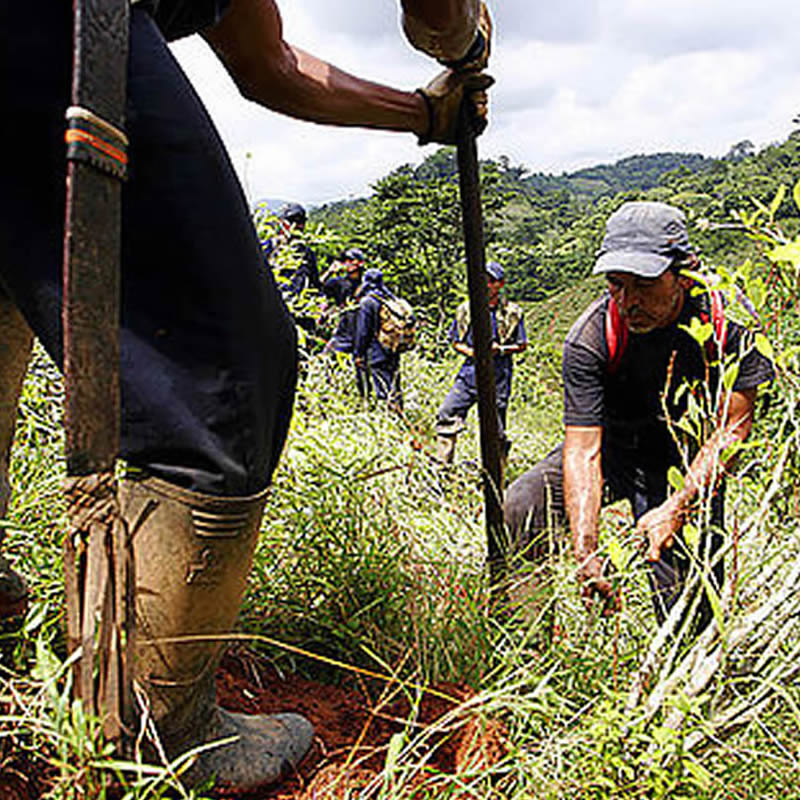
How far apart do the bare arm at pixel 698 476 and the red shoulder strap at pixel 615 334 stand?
1.52 feet

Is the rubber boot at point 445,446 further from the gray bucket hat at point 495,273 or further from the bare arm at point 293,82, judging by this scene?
the bare arm at point 293,82

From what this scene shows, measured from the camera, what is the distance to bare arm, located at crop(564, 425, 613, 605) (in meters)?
3.02

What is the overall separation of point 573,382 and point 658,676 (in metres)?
1.87

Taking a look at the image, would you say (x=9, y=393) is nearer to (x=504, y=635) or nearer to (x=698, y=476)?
(x=504, y=635)

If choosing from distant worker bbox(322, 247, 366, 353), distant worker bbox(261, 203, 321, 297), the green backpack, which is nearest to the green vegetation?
distant worker bbox(261, 203, 321, 297)

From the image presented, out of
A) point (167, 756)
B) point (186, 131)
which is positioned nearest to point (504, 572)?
point (167, 756)

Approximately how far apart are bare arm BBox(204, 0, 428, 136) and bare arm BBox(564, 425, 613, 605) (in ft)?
5.06

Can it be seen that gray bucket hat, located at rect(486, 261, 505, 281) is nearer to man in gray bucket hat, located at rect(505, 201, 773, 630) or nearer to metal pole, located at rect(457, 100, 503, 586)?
man in gray bucket hat, located at rect(505, 201, 773, 630)

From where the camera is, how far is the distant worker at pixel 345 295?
998cm

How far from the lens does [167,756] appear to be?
1348 mm

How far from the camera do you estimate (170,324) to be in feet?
4.02

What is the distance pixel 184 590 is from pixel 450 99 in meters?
1.54

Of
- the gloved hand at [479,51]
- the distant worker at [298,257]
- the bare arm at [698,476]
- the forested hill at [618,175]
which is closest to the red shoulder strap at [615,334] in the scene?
the bare arm at [698,476]

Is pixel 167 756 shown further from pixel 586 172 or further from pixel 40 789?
pixel 586 172
